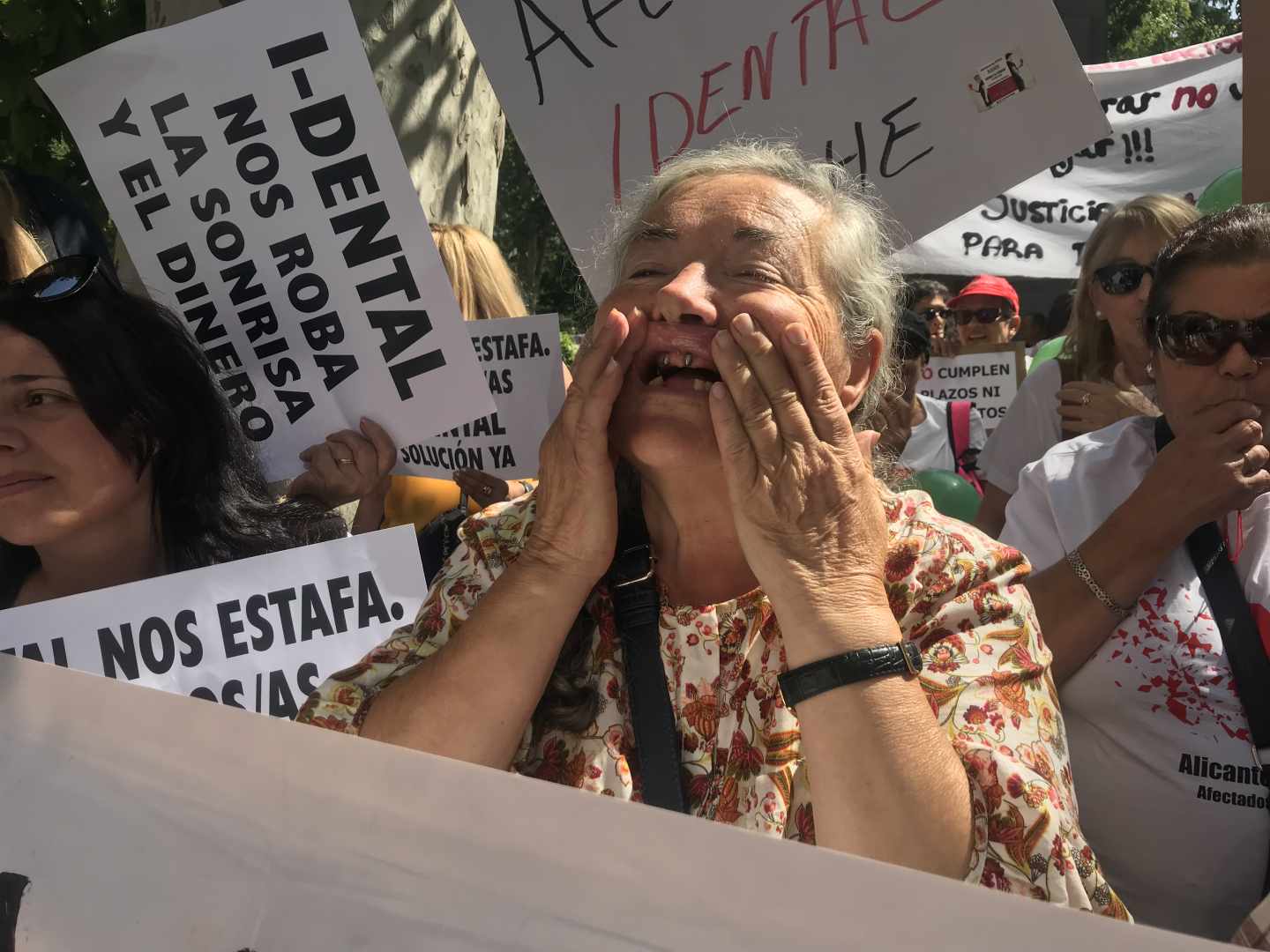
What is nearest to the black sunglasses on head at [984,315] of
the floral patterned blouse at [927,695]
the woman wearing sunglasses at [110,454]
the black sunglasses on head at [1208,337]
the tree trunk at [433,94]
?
the tree trunk at [433,94]

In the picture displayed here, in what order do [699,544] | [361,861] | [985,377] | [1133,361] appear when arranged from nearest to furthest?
[361,861]
[699,544]
[1133,361]
[985,377]

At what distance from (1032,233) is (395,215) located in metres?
3.20

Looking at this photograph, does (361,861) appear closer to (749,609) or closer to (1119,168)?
(749,609)

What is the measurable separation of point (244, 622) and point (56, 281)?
0.66 metres

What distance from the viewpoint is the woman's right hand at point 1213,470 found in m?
1.91

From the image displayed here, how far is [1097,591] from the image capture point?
193 cm

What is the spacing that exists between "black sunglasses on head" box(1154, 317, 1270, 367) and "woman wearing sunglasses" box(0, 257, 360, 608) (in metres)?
1.56

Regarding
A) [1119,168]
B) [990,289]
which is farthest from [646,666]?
[990,289]

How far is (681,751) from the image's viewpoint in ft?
5.02

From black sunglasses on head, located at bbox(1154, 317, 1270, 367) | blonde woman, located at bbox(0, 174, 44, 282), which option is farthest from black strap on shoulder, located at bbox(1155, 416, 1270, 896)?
blonde woman, located at bbox(0, 174, 44, 282)

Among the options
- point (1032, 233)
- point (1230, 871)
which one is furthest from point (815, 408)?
point (1032, 233)

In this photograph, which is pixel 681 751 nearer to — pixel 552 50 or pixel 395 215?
pixel 395 215

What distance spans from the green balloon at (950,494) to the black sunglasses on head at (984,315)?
227 centimetres

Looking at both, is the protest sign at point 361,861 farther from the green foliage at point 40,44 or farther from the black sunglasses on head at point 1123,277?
the green foliage at point 40,44
